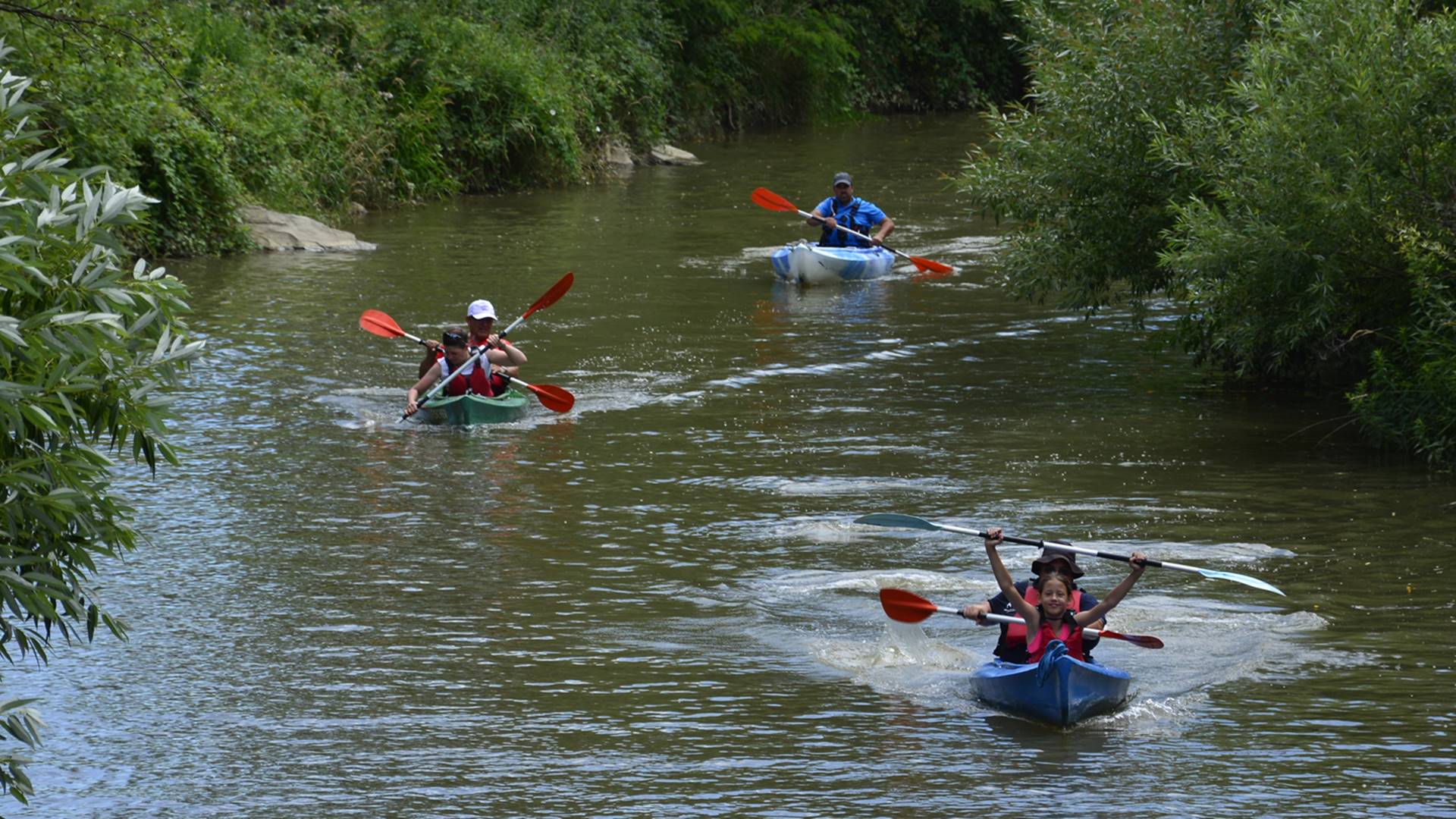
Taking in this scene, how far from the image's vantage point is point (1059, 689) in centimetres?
760

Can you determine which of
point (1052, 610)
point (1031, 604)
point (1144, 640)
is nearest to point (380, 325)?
point (1031, 604)

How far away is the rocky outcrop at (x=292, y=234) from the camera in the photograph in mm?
22469

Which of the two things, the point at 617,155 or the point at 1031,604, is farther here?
the point at 617,155

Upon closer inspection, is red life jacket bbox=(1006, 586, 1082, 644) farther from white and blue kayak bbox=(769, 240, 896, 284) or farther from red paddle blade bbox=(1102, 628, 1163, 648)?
white and blue kayak bbox=(769, 240, 896, 284)

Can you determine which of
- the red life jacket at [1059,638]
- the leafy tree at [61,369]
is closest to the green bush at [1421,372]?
the red life jacket at [1059,638]

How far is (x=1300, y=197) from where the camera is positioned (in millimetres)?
11930

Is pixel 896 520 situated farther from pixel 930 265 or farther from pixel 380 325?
pixel 930 265

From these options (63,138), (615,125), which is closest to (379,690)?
(63,138)

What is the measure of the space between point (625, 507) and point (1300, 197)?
15.4 ft

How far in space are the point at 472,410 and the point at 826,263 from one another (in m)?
8.13

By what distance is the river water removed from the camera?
7.12 metres

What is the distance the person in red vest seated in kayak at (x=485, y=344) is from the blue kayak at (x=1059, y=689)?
714cm

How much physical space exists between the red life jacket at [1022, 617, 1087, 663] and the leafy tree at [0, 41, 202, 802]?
13.1ft

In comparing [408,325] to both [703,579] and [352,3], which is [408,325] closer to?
[703,579]
